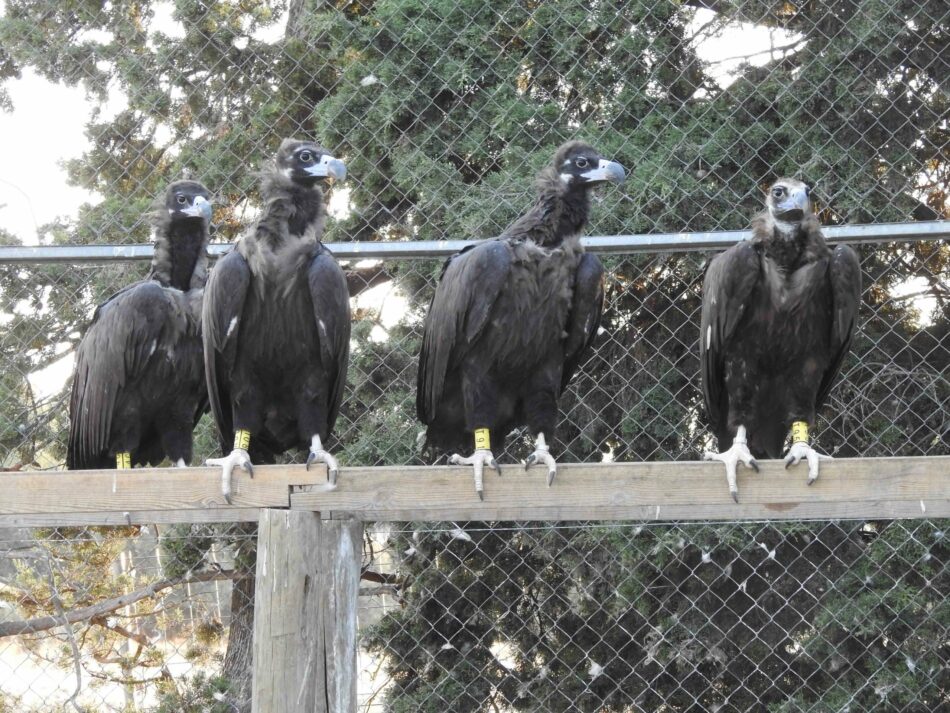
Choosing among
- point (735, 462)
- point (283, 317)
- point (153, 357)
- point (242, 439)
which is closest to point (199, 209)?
point (153, 357)

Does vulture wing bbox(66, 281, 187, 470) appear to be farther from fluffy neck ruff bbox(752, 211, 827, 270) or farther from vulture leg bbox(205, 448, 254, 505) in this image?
fluffy neck ruff bbox(752, 211, 827, 270)

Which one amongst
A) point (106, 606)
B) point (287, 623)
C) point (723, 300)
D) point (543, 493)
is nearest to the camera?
point (287, 623)

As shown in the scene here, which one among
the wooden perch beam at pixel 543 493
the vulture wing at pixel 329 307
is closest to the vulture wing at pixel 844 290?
the wooden perch beam at pixel 543 493

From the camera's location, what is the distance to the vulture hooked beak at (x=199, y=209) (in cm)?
435

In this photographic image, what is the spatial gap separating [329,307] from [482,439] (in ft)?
2.29

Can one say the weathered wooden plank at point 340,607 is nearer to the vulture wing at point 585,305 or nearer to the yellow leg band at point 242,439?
the yellow leg band at point 242,439

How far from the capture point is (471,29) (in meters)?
5.17

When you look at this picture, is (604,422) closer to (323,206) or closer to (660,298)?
(660,298)

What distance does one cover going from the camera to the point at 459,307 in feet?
12.5

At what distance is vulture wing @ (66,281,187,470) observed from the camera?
423 centimetres

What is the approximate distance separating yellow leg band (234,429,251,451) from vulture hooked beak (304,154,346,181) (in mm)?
933

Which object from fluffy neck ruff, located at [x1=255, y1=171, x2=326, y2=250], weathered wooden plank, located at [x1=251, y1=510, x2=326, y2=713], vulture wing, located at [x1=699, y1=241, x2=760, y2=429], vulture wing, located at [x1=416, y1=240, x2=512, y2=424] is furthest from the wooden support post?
vulture wing, located at [x1=699, y1=241, x2=760, y2=429]

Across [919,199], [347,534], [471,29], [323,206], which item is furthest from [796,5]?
[347,534]

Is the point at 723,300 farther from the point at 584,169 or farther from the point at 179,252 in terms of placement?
the point at 179,252
